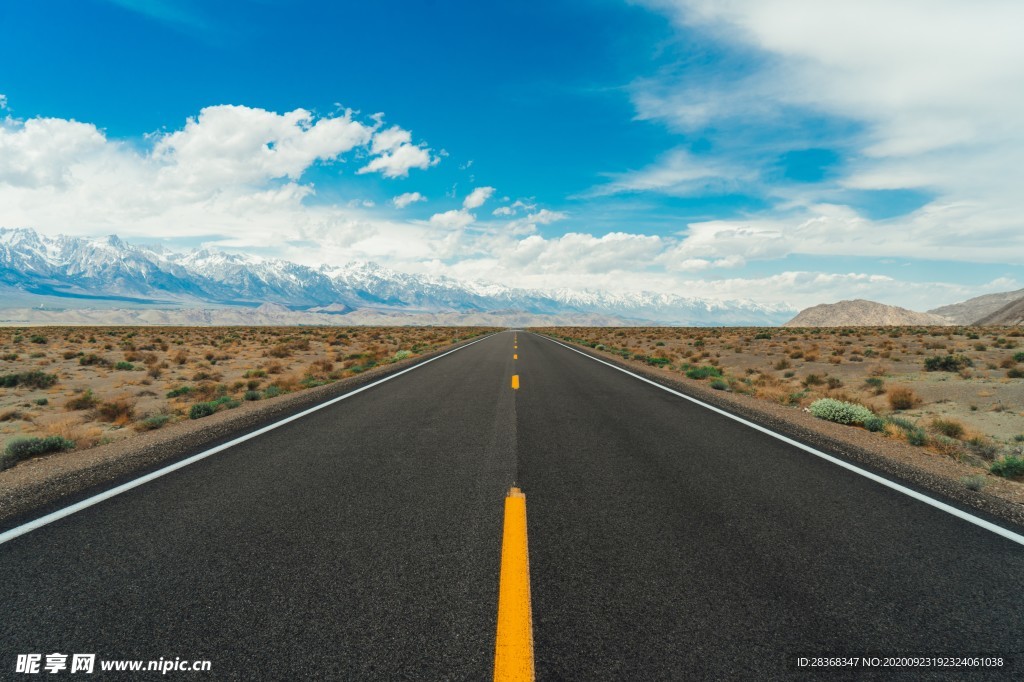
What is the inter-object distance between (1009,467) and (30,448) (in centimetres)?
1279

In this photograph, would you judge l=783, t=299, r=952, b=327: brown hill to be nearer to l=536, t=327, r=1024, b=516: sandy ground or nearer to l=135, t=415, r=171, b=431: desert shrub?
l=536, t=327, r=1024, b=516: sandy ground

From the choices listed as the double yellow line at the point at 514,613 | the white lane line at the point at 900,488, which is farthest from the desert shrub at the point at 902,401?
the double yellow line at the point at 514,613

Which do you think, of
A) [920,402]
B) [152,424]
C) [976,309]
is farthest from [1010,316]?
[152,424]

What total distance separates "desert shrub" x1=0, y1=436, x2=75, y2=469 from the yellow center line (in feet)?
22.9

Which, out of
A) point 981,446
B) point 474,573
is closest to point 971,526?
point 474,573

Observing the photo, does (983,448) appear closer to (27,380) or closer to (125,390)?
(125,390)

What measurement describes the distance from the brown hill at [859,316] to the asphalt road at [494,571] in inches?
6346

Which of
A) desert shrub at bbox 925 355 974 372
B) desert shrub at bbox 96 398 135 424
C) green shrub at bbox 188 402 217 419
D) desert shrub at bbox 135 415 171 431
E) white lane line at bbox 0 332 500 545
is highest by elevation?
desert shrub at bbox 925 355 974 372

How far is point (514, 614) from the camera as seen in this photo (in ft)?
8.52

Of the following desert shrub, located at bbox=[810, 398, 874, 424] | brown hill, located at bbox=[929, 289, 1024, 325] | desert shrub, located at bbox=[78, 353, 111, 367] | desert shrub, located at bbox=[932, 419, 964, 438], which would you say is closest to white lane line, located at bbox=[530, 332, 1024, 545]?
desert shrub, located at bbox=[810, 398, 874, 424]

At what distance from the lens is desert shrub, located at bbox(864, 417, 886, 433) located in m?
7.93

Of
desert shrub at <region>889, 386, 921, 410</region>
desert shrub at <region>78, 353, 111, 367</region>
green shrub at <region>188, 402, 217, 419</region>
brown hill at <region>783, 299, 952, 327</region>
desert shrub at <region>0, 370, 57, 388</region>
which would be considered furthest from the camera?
brown hill at <region>783, 299, 952, 327</region>

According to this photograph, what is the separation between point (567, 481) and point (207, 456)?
14.7 ft

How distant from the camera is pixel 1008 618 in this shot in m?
2.67
